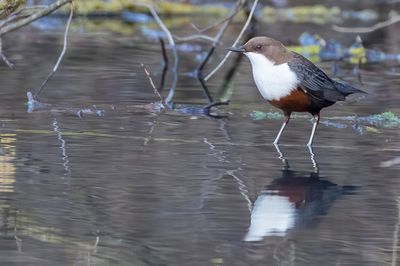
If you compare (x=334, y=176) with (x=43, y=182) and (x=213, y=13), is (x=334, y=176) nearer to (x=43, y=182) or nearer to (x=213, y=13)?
(x=43, y=182)

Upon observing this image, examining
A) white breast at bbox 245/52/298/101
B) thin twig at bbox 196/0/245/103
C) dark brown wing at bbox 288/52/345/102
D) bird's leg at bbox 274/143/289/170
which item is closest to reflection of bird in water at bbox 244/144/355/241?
bird's leg at bbox 274/143/289/170

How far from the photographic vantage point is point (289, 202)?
6.10 metres

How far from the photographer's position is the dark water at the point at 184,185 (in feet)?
16.6

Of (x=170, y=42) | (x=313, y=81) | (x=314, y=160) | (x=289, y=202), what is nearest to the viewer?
(x=289, y=202)

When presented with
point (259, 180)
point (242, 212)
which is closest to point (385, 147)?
point (259, 180)

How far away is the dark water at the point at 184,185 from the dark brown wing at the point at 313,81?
1.13 feet

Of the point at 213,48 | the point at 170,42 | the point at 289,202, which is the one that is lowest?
Result: the point at 213,48

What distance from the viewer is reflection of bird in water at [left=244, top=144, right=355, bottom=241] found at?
550cm

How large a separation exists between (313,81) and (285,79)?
1.08 ft

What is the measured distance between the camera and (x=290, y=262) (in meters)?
4.87

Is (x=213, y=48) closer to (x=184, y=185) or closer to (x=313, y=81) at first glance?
(x=313, y=81)

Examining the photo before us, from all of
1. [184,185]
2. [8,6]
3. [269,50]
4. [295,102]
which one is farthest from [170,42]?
[184,185]

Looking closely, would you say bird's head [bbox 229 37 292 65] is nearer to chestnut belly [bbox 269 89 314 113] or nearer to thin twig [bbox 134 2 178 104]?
chestnut belly [bbox 269 89 314 113]

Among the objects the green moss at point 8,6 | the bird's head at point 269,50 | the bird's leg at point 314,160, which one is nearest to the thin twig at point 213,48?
the bird's head at point 269,50
